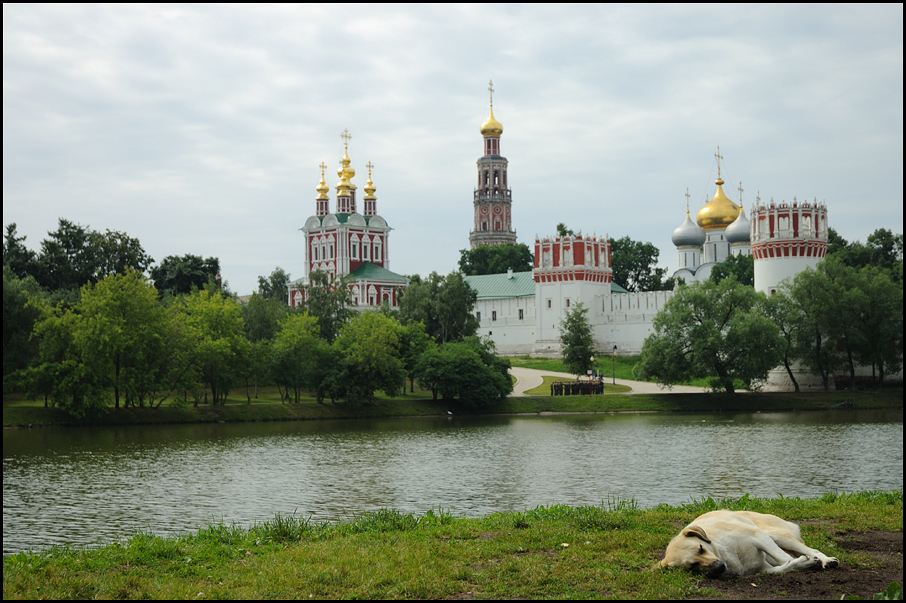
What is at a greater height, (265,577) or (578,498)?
(265,577)

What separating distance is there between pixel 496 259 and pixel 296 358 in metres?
54.2

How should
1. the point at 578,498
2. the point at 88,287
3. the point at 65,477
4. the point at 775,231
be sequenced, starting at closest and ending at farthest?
the point at 578,498
the point at 65,477
the point at 88,287
the point at 775,231

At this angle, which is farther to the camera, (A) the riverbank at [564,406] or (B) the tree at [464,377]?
(B) the tree at [464,377]

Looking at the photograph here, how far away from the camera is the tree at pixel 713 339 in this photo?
4778 cm

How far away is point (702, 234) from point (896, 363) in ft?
139

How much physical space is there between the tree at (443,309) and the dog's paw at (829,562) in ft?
171

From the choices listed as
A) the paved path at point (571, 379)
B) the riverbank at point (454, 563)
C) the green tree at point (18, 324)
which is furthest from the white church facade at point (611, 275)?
the riverbank at point (454, 563)

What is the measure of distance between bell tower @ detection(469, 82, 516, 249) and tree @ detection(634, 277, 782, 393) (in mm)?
61945

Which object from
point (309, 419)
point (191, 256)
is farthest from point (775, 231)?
point (191, 256)

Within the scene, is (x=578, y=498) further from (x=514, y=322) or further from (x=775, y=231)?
(x=514, y=322)

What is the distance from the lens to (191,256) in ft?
216

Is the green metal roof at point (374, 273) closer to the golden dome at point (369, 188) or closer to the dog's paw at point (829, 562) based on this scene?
the golden dome at point (369, 188)

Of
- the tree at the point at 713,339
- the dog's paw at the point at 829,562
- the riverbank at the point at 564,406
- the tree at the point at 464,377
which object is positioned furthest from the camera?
the tree at the point at 713,339

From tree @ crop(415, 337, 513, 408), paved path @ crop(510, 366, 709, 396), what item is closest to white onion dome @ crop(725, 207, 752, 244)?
paved path @ crop(510, 366, 709, 396)
